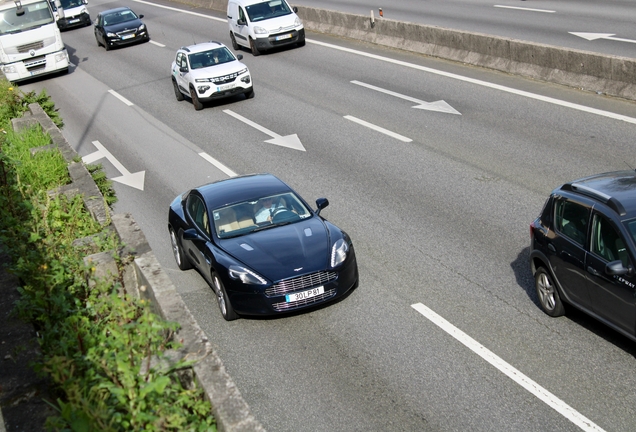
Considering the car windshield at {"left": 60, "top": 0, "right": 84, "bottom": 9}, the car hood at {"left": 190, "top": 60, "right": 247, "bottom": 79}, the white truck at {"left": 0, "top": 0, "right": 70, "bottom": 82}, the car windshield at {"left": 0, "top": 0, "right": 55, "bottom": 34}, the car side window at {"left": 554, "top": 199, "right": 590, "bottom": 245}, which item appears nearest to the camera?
the car side window at {"left": 554, "top": 199, "right": 590, "bottom": 245}

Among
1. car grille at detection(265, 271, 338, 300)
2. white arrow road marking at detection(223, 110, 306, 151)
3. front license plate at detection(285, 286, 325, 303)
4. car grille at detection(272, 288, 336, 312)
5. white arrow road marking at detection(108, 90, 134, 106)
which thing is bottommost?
white arrow road marking at detection(108, 90, 134, 106)

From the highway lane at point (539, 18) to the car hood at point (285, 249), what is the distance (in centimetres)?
1292

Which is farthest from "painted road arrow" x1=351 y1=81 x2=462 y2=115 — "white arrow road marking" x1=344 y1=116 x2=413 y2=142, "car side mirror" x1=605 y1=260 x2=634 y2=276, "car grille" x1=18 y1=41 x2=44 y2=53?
"car grille" x1=18 y1=41 x2=44 y2=53

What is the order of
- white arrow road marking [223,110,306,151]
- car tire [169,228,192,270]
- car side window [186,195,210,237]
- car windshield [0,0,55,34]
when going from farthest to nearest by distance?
car windshield [0,0,55,34]
white arrow road marking [223,110,306,151]
car tire [169,228,192,270]
car side window [186,195,210,237]

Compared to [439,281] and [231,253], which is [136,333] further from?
[439,281]

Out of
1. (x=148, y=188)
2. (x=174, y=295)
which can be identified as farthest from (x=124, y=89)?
(x=174, y=295)

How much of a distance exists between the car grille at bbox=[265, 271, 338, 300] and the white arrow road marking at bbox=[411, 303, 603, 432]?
1.13 meters

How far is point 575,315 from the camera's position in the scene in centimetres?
Result: 972

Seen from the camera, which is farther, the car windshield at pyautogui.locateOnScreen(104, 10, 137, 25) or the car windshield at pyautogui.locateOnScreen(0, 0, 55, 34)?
the car windshield at pyautogui.locateOnScreen(104, 10, 137, 25)

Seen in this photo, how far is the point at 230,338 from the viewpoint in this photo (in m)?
10.1

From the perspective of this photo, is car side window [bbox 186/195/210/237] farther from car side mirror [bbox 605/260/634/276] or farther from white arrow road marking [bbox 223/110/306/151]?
white arrow road marking [bbox 223/110/306/151]

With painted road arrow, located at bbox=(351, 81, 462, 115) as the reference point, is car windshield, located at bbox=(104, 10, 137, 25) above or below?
below

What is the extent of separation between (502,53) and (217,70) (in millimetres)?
7889

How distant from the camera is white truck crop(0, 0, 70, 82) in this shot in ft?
98.9
